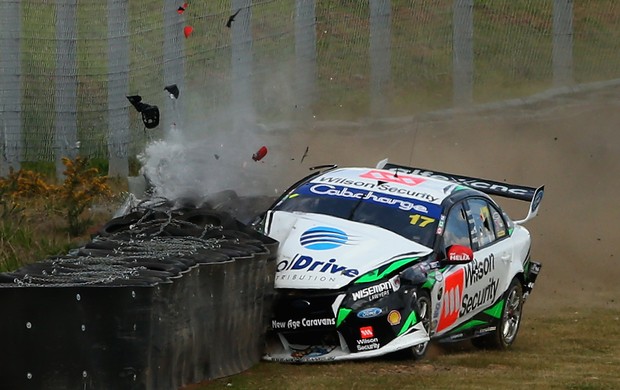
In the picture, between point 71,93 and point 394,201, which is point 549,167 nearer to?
point 71,93

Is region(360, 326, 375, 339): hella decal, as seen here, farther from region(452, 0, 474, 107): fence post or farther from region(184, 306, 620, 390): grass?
region(452, 0, 474, 107): fence post

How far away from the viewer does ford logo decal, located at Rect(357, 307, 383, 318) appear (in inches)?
392

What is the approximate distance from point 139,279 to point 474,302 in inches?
161

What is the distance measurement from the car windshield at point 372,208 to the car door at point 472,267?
183mm

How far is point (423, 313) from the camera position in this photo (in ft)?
34.1

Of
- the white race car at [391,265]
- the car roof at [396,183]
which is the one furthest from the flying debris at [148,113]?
the car roof at [396,183]

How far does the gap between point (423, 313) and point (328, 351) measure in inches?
33.0

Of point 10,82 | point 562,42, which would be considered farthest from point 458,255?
point 562,42

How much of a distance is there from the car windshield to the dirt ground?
610cm

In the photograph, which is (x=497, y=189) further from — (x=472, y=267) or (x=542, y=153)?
(x=542, y=153)

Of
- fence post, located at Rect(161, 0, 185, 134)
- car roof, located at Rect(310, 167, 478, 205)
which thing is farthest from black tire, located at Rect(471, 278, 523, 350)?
fence post, located at Rect(161, 0, 185, 134)

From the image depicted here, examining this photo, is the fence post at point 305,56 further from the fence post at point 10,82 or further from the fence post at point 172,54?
the fence post at point 10,82

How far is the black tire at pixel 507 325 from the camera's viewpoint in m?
12.1

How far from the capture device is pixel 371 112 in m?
19.2
